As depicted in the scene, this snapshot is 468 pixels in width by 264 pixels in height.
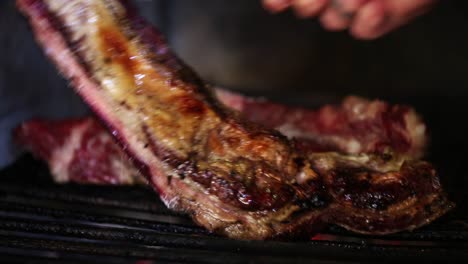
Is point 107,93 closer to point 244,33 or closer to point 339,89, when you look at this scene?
point 244,33

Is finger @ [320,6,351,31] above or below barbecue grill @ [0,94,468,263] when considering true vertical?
above

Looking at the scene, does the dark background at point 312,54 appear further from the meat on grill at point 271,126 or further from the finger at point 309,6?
the finger at point 309,6

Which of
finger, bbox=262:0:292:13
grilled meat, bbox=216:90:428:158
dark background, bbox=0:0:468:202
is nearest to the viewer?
finger, bbox=262:0:292:13

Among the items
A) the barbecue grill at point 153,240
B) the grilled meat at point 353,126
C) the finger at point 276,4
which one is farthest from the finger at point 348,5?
the barbecue grill at point 153,240

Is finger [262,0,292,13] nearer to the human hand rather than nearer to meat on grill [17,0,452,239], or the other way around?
the human hand

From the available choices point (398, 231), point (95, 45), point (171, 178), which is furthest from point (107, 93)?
point (398, 231)

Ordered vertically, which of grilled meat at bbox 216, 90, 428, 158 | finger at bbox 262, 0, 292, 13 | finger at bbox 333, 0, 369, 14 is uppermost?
finger at bbox 262, 0, 292, 13

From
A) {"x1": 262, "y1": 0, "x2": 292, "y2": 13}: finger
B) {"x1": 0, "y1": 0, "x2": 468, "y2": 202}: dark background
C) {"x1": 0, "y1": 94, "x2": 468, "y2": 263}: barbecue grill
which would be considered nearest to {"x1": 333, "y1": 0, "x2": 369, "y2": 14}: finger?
{"x1": 262, "y1": 0, "x2": 292, "y2": 13}: finger
